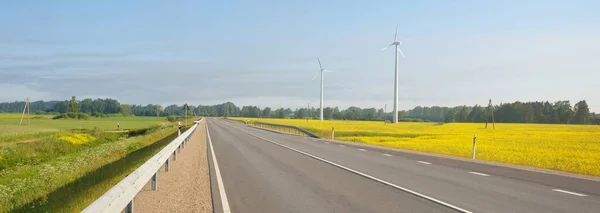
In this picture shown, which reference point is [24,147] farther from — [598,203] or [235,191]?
[598,203]

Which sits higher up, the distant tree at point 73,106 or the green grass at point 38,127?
the distant tree at point 73,106

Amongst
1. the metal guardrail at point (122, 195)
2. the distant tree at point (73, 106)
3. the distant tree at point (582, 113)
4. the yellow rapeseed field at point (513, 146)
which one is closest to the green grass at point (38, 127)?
the yellow rapeseed field at point (513, 146)

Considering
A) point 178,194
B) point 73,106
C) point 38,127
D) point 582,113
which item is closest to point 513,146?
point 178,194

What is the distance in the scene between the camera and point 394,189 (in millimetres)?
10914

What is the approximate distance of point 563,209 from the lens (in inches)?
339

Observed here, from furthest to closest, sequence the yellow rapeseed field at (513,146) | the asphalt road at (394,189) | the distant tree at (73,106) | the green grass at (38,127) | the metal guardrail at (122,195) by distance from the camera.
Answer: the distant tree at (73,106)
the green grass at (38,127)
the yellow rapeseed field at (513,146)
the asphalt road at (394,189)
the metal guardrail at (122,195)

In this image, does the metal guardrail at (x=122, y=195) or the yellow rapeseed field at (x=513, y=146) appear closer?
the metal guardrail at (x=122, y=195)

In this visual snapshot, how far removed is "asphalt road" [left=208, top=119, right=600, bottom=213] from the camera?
8.74 meters

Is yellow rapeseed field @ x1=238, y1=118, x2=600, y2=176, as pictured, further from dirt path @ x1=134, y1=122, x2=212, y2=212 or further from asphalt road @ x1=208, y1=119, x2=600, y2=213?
dirt path @ x1=134, y1=122, x2=212, y2=212

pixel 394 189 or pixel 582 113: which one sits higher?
pixel 582 113

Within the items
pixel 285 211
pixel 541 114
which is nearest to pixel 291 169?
pixel 285 211

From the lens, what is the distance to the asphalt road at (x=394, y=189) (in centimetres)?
874

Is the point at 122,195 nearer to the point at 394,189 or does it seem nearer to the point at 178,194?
the point at 178,194

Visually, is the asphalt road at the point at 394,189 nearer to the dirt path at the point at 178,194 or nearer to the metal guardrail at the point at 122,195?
the dirt path at the point at 178,194
